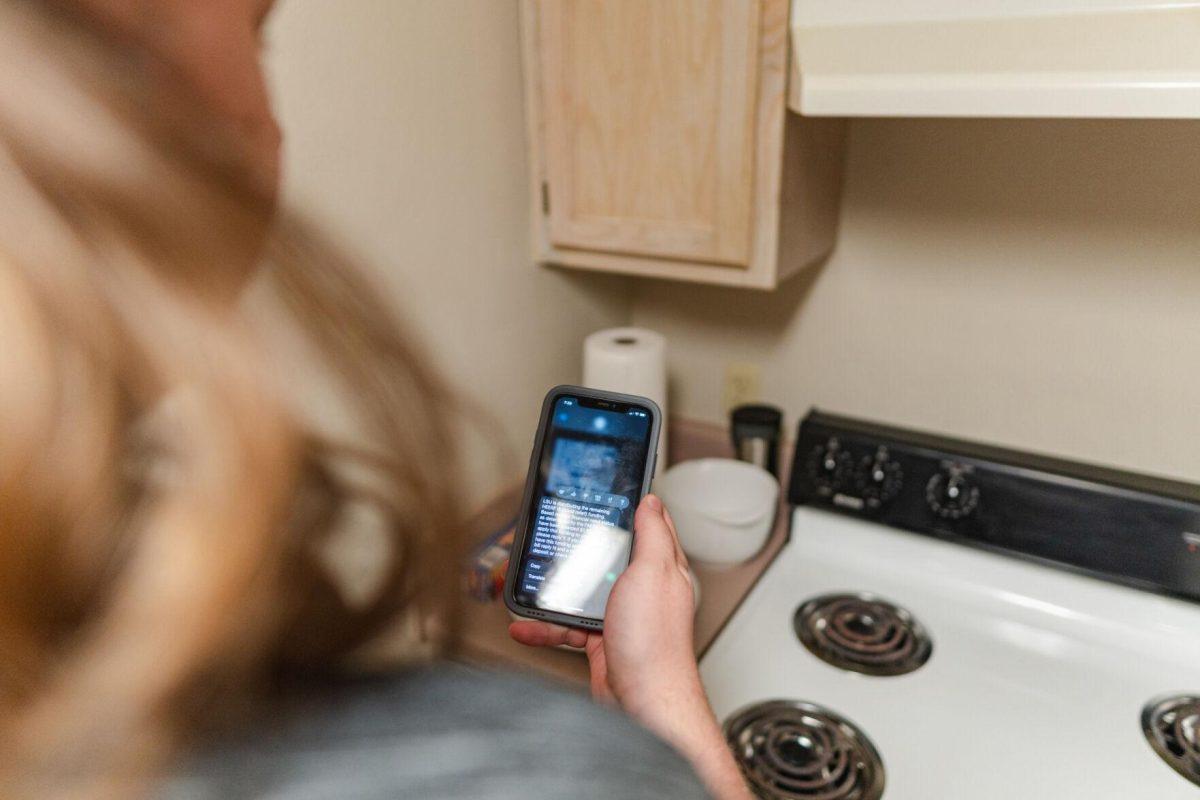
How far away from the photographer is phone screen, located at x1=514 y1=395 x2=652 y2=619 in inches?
27.6

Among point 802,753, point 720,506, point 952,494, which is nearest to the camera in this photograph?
point 802,753

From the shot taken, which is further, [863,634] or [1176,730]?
[863,634]

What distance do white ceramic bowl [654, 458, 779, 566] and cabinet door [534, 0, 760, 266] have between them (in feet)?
1.14

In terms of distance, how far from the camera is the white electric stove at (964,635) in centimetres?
86

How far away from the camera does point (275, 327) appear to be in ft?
1.08

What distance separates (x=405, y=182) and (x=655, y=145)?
0.32 meters

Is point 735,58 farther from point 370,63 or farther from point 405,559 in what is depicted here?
point 405,559

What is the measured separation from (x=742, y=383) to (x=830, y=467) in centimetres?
26

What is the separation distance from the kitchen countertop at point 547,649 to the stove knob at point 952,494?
0.74 ft

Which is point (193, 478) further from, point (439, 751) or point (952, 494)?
point (952, 494)

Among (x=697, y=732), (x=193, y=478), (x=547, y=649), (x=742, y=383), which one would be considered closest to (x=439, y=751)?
(x=193, y=478)

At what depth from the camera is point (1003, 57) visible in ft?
2.62

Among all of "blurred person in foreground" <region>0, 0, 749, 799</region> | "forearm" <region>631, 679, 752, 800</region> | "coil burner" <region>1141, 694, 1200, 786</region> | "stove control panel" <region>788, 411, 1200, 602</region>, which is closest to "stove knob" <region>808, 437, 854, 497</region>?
"stove control panel" <region>788, 411, 1200, 602</region>

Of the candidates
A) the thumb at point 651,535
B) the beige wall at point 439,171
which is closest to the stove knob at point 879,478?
the beige wall at point 439,171
